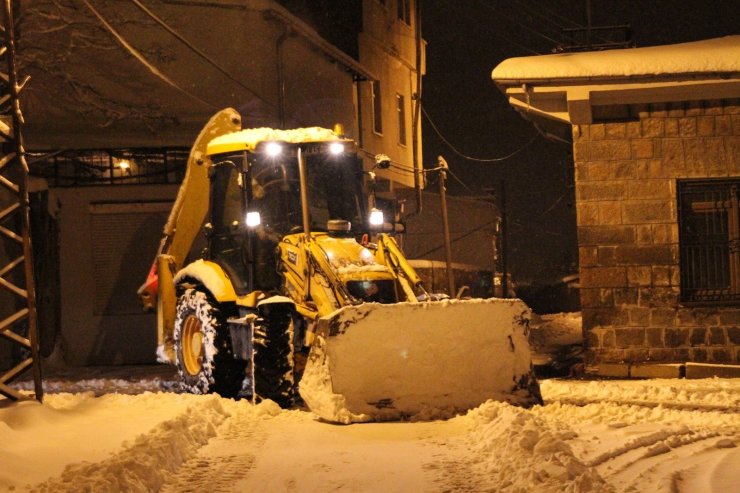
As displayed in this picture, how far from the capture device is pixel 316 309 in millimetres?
12070

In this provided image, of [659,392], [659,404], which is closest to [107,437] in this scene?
→ [659,404]

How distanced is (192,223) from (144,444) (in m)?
7.26

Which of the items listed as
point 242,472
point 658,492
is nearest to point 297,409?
point 242,472

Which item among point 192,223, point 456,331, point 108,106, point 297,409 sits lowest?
point 297,409

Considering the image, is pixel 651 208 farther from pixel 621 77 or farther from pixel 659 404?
pixel 659 404

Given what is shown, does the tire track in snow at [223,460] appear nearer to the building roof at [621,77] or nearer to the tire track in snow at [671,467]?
the tire track in snow at [671,467]

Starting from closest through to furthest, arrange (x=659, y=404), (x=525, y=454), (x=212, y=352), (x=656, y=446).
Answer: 1. (x=525, y=454)
2. (x=656, y=446)
3. (x=659, y=404)
4. (x=212, y=352)

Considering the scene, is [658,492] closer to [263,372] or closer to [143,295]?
[263,372]

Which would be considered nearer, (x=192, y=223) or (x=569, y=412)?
(x=569, y=412)

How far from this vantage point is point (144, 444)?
8617mm

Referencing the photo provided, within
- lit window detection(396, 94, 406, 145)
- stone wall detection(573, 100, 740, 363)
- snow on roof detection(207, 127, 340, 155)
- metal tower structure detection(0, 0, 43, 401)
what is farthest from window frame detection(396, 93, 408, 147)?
metal tower structure detection(0, 0, 43, 401)

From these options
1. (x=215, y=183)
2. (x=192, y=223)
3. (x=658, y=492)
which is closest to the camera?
(x=658, y=492)

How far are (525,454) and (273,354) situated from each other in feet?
14.2

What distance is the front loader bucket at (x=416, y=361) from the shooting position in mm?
10758
